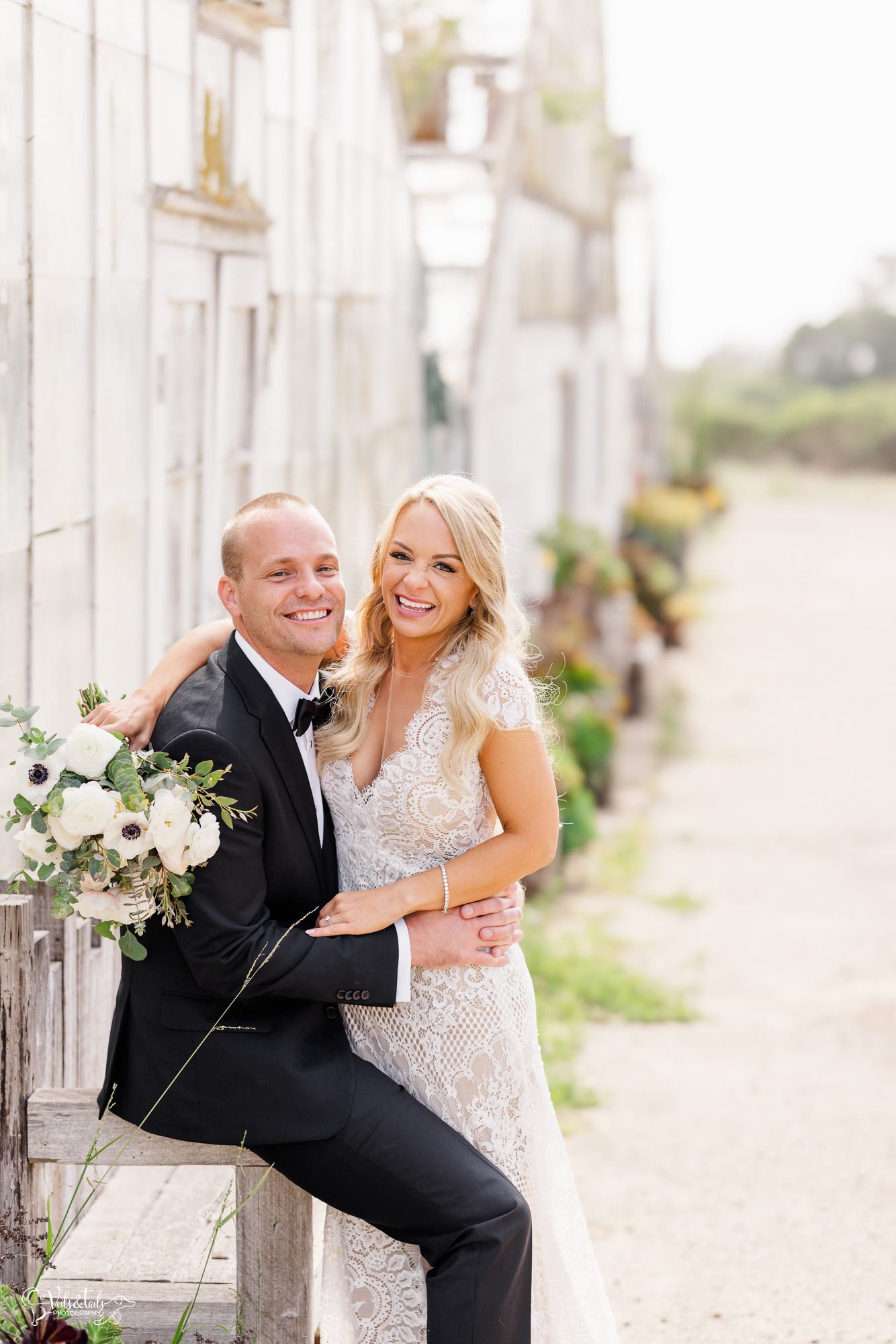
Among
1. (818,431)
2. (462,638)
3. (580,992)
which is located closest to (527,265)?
(580,992)

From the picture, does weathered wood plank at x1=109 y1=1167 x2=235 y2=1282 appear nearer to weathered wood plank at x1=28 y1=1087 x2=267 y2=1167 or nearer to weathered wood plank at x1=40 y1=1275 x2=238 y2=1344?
weathered wood plank at x1=40 y1=1275 x2=238 y2=1344

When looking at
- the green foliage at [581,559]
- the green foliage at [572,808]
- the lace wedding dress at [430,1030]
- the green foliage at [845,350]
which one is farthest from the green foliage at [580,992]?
the green foliage at [845,350]

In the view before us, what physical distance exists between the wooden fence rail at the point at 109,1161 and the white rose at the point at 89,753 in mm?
448

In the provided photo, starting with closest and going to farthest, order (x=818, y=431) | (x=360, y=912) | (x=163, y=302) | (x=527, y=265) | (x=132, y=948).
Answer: (x=132, y=948) < (x=360, y=912) < (x=163, y=302) < (x=527, y=265) < (x=818, y=431)

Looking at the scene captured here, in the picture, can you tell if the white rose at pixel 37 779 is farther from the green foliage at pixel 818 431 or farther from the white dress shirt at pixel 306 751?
the green foliage at pixel 818 431

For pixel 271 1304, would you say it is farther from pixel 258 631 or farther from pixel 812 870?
pixel 812 870

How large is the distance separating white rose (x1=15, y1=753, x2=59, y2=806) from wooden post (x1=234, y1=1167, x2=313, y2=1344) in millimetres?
913

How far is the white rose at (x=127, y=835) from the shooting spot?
2.57 meters

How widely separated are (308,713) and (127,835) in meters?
0.55

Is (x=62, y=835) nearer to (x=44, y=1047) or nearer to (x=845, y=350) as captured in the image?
(x=44, y=1047)

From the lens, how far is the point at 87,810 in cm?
254

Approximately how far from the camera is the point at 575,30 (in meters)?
15.5

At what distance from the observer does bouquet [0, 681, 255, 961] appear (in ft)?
8.43

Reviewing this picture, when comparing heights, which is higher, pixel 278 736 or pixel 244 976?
pixel 278 736
